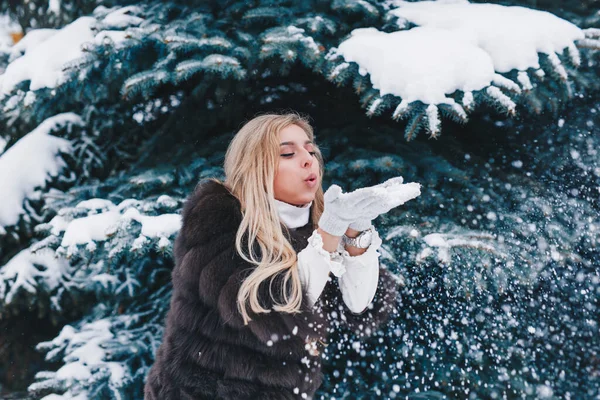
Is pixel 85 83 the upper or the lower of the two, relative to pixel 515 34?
lower

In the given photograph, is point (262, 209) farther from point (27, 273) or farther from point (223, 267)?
point (27, 273)

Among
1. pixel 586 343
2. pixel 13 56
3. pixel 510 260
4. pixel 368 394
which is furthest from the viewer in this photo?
pixel 13 56

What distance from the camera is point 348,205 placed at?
1661 millimetres

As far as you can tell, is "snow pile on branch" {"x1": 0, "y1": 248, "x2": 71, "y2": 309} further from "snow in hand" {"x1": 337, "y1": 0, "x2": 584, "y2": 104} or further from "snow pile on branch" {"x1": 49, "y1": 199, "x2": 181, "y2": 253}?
"snow in hand" {"x1": 337, "y1": 0, "x2": 584, "y2": 104}

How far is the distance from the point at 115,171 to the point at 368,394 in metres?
2.20

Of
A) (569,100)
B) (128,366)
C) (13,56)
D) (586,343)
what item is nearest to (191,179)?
(128,366)

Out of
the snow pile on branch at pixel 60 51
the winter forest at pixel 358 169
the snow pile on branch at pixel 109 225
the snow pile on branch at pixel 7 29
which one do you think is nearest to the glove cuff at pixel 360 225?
the winter forest at pixel 358 169

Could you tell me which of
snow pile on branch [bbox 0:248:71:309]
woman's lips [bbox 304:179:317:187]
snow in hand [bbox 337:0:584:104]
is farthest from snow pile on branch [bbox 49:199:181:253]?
snow in hand [bbox 337:0:584:104]

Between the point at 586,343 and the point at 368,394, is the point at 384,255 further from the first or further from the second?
the point at 586,343

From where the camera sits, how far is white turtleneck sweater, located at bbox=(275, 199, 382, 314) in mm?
1762

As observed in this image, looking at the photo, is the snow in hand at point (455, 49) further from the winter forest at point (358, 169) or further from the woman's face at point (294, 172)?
the woman's face at point (294, 172)

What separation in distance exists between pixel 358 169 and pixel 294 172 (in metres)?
0.83

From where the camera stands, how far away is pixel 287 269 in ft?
5.97

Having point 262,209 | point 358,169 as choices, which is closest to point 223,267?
point 262,209
